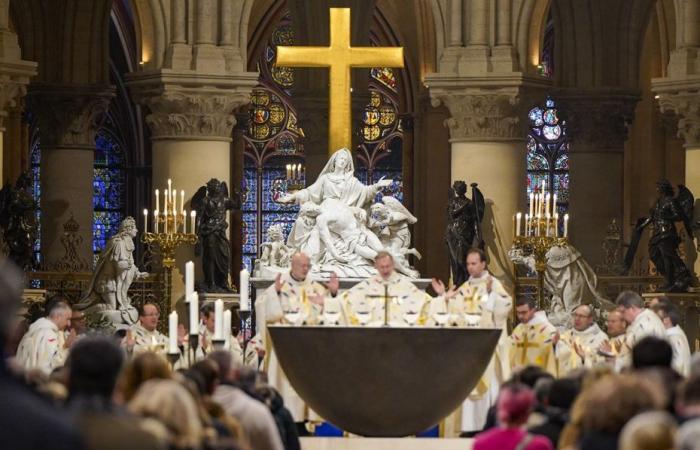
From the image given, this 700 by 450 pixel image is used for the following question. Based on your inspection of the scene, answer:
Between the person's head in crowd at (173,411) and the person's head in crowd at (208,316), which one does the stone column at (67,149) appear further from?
the person's head in crowd at (173,411)

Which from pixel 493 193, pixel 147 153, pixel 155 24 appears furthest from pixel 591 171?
pixel 147 153

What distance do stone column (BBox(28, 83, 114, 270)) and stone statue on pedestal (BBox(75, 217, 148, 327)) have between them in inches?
160

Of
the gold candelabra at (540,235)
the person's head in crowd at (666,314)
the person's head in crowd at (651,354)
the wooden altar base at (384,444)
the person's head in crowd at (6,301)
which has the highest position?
the gold candelabra at (540,235)

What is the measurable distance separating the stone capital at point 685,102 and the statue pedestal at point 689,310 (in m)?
1.95

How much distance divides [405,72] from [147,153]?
5.50 m

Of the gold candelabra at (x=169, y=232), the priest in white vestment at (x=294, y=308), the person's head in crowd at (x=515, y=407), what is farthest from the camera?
the gold candelabra at (x=169, y=232)

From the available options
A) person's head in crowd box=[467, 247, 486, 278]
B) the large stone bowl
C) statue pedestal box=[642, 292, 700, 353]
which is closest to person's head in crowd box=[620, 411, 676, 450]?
the large stone bowl

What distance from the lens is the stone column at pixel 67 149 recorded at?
29641 mm

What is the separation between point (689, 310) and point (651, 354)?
1501 cm

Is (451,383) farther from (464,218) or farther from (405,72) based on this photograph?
(405,72)

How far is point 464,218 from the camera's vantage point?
2511 centimetres

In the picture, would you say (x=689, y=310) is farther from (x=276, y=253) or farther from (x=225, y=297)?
(x=225, y=297)

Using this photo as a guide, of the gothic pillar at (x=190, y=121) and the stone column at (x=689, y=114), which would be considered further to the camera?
the gothic pillar at (x=190, y=121)

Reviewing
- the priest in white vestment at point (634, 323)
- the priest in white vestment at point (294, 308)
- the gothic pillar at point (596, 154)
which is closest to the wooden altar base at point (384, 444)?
the priest in white vestment at point (294, 308)
